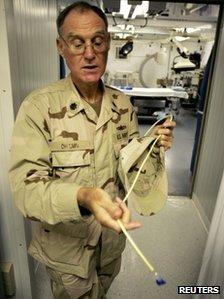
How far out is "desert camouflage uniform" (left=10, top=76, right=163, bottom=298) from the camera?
85 cm

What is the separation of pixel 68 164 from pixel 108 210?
1.48 ft

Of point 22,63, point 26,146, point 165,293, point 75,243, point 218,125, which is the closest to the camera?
point 26,146

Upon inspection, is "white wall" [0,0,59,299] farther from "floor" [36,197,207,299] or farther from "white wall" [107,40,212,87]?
"white wall" [107,40,212,87]

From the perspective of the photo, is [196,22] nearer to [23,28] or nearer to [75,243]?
[23,28]

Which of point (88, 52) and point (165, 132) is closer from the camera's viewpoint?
point (88, 52)

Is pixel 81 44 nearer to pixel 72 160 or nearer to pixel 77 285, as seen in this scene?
pixel 72 160

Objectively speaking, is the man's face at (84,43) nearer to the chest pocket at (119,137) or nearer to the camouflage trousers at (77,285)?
the chest pocket at (119,137)

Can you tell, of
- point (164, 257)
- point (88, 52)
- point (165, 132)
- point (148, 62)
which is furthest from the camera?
point (148, 62)

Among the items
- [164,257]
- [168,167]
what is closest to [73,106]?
[164,257]

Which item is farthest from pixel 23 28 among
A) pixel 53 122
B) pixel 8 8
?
pixel 53 122

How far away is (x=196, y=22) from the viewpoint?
13.2 ft

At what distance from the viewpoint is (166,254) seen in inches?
87.2

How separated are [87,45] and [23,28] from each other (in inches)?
24.7

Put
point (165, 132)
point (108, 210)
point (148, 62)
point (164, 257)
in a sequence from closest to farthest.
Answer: point (108, 210) < point (165, 132) < point (164, 257) < point (148, 62)
